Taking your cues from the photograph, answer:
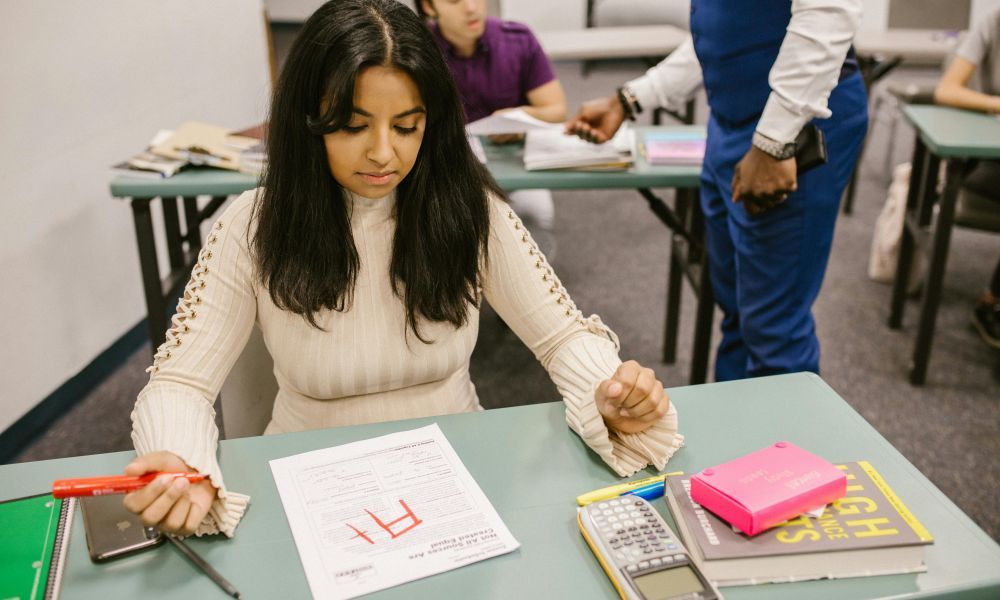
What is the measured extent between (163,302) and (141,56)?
105cm

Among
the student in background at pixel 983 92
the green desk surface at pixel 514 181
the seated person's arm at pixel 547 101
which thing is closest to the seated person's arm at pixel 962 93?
the student in background at pixel 983 92

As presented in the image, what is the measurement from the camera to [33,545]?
84cm

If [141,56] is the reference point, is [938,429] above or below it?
below

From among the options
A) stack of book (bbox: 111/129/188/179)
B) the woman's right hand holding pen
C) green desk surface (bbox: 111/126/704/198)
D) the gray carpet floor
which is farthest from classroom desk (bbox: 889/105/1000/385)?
the woman's right hand holding pen

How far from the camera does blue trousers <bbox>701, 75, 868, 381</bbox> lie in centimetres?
160

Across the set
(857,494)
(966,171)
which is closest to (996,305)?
(966,171)

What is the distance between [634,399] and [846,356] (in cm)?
198

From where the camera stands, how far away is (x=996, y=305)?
2.71m

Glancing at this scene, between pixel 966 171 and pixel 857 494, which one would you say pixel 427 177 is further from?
pixel 966 171

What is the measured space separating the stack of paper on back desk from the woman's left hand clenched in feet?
3.83

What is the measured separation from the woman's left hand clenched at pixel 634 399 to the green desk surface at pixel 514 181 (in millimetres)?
1134

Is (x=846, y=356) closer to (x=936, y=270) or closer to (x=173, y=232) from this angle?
(x=936, y=270)

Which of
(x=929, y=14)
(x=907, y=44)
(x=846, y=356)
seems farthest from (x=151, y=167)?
(x=929, y=14)

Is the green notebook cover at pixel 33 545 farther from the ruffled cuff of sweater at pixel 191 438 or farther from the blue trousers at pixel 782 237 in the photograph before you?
the blue trousers at pixel 782 237
